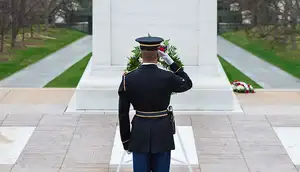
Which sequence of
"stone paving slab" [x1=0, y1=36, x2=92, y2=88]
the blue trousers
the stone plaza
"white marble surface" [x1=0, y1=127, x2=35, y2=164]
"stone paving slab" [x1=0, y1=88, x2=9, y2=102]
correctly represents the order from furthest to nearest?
"stone paving slab" [x1=0, y1=36, x2=92, y2=88] < "stone paving slab" [x1=0, y1=88, x2=9, y2=102] < "white marble surface" [x1=0, y1=127, x2=35, y2=164] < the stone plaza < the blue trousers

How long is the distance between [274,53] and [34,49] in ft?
32.0

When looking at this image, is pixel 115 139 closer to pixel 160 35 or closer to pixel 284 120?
pixel 160 35

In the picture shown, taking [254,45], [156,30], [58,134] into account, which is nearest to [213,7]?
[156,30]

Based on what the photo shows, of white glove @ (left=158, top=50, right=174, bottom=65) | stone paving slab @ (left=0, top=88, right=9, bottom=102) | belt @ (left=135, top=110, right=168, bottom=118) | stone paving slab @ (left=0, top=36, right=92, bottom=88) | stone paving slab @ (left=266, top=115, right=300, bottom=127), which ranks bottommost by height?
stone paving slab @ (left=0, top=36, right=92, bottom=88)

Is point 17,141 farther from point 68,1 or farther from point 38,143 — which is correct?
point 68,1

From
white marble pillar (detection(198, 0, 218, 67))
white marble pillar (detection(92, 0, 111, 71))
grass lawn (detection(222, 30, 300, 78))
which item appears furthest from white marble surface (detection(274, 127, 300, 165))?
grass lawn (detection(222, 30, 300, 78))

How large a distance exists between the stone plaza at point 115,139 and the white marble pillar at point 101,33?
96 cm

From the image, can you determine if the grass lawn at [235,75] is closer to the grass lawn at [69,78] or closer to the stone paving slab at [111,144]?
the grass lawn at [69,78]

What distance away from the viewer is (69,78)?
17.2 metres

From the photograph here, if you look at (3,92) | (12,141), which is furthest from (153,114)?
(3,92)

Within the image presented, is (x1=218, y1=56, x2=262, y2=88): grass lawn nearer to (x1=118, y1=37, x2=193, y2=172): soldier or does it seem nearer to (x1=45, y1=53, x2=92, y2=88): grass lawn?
(x1=45, y1=53, x2=92, y2=88): grass lawn

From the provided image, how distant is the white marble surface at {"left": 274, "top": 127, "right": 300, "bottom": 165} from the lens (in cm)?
788

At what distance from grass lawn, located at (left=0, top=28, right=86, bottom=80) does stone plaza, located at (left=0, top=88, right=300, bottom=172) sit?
8.53 m

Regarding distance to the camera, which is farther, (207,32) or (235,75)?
(235,75)
